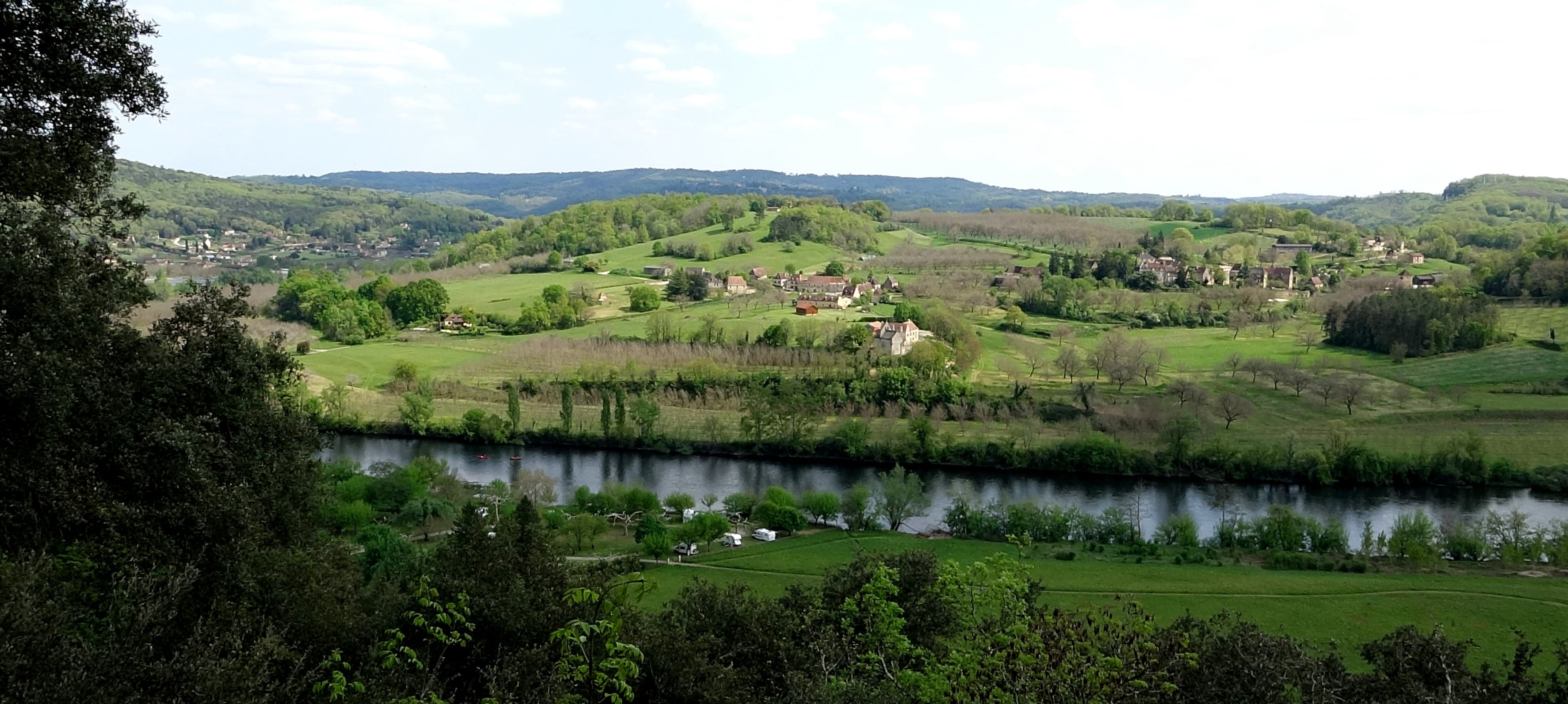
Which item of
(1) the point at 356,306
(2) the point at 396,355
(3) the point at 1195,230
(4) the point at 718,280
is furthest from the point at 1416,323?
(1) the point at 356,306

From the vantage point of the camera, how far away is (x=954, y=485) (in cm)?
3259

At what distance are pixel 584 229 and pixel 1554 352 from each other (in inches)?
2781

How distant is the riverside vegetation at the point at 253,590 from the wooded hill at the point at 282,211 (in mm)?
92377

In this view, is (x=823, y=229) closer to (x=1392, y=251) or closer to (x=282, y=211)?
(x=1392, y=251)

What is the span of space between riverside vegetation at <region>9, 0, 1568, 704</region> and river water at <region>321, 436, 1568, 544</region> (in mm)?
19869

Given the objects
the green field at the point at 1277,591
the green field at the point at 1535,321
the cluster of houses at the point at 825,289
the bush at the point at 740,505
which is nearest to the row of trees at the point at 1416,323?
the green field at the point at 1535,321

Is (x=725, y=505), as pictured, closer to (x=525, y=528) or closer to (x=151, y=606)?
(x=525, y=528)

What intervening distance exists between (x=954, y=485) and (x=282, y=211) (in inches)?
4274

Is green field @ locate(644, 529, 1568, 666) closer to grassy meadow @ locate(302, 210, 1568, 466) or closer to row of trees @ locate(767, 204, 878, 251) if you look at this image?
grassy meadow @ locate(302, 210, 1568, 466)

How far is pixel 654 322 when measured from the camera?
50.1 metres

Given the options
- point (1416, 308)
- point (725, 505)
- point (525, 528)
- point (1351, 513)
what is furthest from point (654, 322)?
point (525, 528)

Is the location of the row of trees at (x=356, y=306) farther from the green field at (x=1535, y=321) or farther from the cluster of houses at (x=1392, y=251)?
the cluster of houses at (x=1392, y=251)

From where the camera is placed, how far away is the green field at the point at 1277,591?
62.6ft

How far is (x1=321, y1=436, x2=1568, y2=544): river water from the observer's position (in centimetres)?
2952
